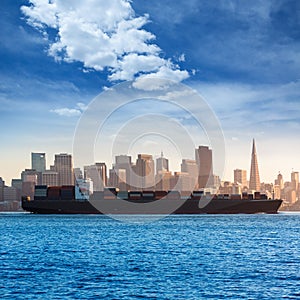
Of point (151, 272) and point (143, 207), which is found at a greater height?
point (151, 272)

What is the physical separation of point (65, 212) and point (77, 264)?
146m

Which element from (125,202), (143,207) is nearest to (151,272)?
(125,202)

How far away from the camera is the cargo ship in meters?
183

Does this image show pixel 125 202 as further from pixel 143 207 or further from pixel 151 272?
pixel 151 272

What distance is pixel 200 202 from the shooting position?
623ft

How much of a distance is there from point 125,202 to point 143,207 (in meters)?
6.90

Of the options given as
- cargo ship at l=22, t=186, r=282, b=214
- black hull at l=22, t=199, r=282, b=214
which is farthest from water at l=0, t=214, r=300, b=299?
black hull at l=22, t=199, r=282, b=214

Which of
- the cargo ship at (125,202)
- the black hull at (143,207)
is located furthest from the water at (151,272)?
the black hull at (143,207)

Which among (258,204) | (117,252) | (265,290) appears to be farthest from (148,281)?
(258,204)

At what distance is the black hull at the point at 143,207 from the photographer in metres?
184

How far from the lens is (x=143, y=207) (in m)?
184

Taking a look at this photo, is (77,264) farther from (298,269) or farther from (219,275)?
(298,269)

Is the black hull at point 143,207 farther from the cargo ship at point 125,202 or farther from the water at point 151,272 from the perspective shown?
the water at point 151,272

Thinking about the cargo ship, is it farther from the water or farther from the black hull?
the water
